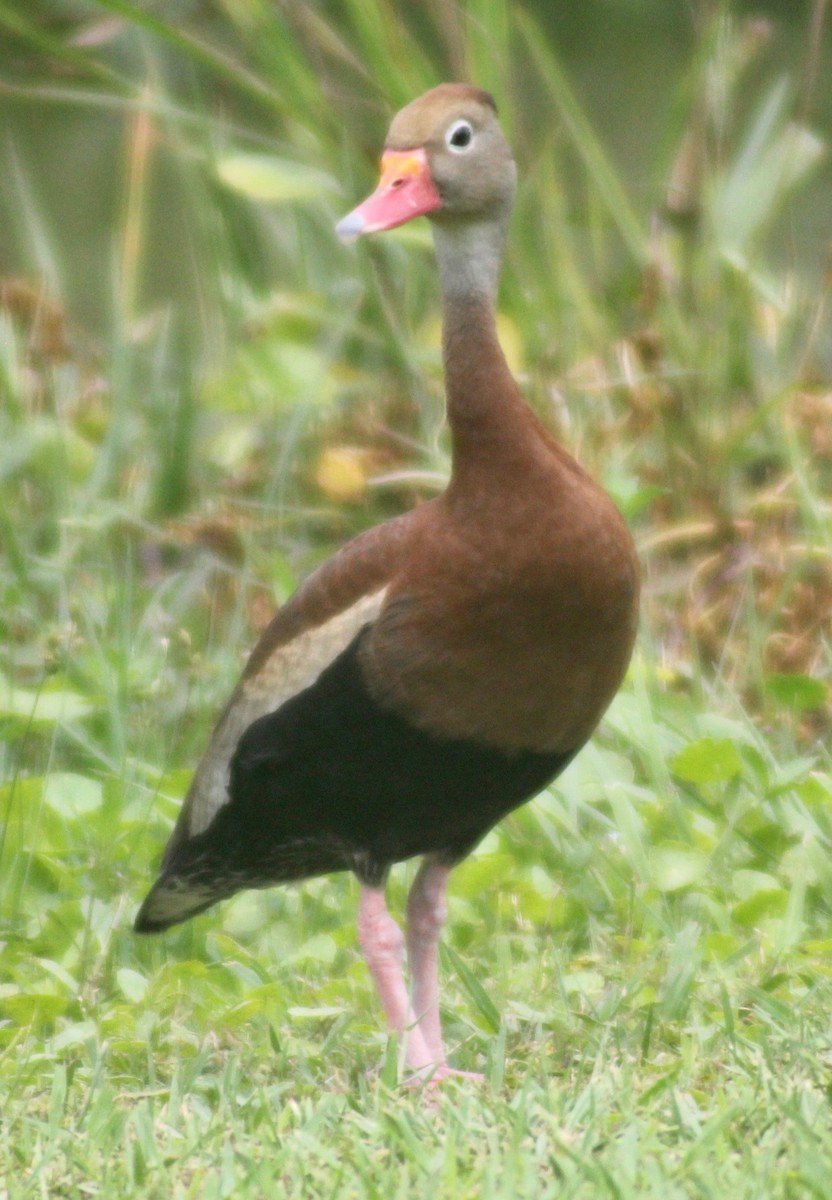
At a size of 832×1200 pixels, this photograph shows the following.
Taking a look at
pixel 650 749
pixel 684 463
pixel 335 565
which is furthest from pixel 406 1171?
pixel 684 463

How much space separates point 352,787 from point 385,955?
307mm

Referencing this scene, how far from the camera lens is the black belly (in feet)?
11.0

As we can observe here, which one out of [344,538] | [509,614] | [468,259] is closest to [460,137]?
[468,259]

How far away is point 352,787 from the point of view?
3434mm

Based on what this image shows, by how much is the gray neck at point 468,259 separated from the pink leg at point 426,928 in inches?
38.9

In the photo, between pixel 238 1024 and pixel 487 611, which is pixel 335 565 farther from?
pixel 238 1024

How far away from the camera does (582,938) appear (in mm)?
4031

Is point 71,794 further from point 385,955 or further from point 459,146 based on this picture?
point 459,146

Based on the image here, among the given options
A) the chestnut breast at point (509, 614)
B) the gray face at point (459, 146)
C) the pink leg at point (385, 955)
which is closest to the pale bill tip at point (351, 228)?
the gray face at point (459, 146)

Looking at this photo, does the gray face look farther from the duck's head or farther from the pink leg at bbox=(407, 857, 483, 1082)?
the pink leg at bbox=(407, 857, 483, 1082)

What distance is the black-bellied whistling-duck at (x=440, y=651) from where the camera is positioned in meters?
3.26

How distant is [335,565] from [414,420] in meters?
2.39

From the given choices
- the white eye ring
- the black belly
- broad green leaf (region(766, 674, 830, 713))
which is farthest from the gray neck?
broad green leaf (region(766, 674, 830, 713))

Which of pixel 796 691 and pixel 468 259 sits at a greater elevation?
pixel 468 259
